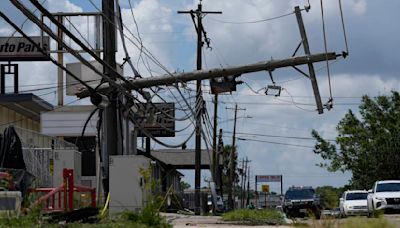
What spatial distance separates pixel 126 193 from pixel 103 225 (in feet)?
27.2

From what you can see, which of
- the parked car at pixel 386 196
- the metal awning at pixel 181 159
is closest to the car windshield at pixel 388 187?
the parked car at pixel 386 196

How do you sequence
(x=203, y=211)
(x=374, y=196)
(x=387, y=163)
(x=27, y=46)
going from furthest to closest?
(x=387, y=163), (x=203, y=211), (x=27, y=46), (x=374, y=196)

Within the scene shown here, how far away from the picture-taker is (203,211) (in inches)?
1897

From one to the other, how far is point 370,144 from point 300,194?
19.2 meters

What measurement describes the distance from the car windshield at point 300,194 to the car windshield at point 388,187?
19.8 ft

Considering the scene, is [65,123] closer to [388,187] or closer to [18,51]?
[18,51]

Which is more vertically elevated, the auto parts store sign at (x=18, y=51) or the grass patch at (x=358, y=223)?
the auto parts store sign at (x=18, y=51)

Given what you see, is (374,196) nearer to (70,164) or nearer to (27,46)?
(70,164)

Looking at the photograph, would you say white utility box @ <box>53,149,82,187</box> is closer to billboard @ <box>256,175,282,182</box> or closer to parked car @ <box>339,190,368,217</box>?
parked car @ <box>339,190,368,217</box>

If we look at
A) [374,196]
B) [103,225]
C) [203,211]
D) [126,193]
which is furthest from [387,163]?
[103,225]

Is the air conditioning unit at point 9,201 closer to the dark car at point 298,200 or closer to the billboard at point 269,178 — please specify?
the dark car at point 298,200

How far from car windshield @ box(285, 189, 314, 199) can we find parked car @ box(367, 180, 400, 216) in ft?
20.3

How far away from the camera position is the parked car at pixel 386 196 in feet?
109

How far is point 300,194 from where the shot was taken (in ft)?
136
